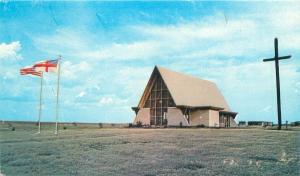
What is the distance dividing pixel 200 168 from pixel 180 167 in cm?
68

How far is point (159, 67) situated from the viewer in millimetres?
42688

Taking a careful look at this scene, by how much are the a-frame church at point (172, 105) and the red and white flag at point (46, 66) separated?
1663 cm

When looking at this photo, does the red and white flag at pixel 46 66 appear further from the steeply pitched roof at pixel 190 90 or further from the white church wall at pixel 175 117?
the white church wall at pixel 175 117

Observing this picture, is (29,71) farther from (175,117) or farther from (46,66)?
(175,117)

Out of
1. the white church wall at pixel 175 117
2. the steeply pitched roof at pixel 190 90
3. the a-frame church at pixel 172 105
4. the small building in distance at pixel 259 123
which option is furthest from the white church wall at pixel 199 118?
the small building in distance at pixel 259 123

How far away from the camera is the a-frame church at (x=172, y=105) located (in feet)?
136

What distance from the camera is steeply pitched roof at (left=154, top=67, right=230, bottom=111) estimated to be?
42.2 metres

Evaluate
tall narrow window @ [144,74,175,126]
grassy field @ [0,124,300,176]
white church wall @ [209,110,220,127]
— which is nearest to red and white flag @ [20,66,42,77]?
grassy field @ [0,124,300,176]


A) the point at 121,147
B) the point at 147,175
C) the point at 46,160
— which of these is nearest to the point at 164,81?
the point at 121,147

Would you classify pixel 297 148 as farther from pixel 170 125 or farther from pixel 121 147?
pixel 170 125

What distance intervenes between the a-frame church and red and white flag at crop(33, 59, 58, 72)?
16632mm

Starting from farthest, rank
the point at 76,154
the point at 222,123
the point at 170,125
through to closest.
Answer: the point at 222,123, the point at 170,125, the point at 76,154

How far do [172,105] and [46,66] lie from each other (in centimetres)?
1810

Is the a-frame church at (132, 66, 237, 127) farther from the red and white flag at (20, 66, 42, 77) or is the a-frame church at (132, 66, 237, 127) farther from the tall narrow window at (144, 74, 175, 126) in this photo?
the red and white flag at (20, 66, 42, 77)
